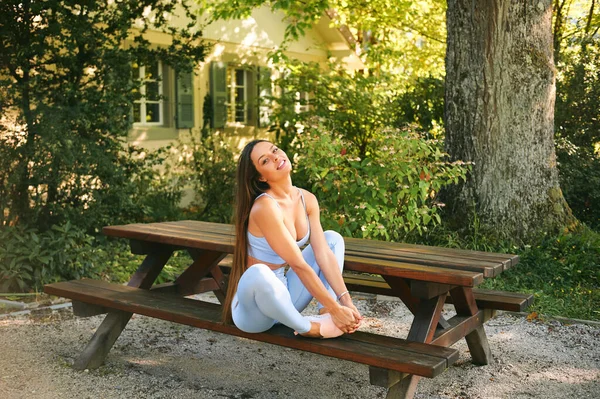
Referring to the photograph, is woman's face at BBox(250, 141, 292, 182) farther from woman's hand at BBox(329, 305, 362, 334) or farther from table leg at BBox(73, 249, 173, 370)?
table leg at BBox(73, 249, 173, 370)

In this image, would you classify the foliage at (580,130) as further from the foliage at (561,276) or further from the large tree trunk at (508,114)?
the foliage at (561,276)

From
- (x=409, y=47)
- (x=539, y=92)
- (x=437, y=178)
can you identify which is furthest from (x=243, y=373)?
(x=409, y=47)

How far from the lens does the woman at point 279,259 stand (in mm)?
3939

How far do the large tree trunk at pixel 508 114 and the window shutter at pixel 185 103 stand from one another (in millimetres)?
6150

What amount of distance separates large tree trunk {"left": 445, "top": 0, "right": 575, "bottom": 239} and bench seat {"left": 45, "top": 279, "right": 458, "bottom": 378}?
493 centimetres

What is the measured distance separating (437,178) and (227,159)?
13.4 ft

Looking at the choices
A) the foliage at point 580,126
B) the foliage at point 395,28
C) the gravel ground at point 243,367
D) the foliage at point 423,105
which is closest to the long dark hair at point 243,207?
the gravel ground at point 243,367

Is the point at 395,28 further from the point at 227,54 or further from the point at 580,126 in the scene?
the point at 580,126

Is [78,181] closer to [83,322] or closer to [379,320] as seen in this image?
[83,322]

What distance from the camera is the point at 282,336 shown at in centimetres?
405

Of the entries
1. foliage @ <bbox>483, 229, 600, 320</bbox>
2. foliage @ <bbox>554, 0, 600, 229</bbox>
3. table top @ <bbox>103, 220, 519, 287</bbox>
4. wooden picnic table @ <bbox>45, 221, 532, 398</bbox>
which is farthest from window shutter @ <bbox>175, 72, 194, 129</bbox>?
table top @ <bbox>103, 220, 519, 287</bbox>

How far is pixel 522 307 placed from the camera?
474cm

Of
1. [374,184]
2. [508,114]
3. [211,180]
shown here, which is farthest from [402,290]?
[211,180]

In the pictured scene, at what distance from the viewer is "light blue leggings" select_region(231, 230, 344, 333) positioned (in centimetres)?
391
